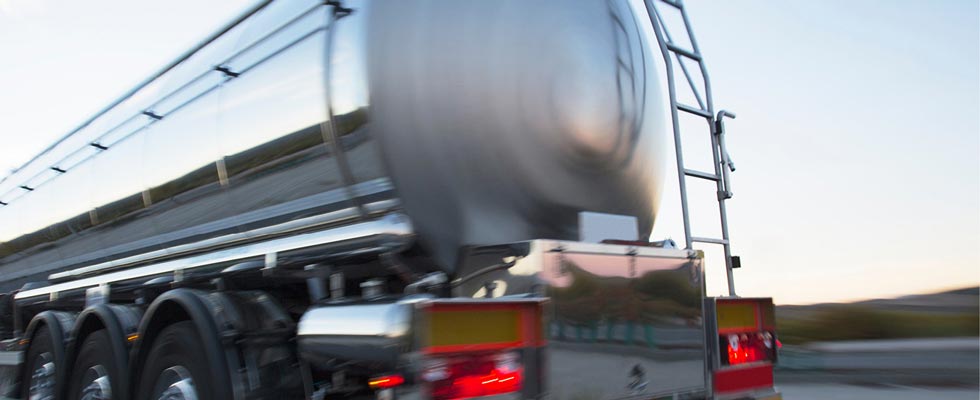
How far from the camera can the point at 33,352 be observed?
5461 mm

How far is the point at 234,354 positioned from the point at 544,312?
1.41m

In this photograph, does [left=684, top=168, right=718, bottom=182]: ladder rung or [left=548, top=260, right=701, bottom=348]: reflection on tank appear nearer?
[left=548, top=260, right=701, bottom=348]: reflection on tank

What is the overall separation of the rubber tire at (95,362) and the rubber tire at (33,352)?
2.37 ft

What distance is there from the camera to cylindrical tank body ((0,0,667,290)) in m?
2.82

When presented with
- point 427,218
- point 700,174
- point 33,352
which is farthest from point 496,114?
point 33,352

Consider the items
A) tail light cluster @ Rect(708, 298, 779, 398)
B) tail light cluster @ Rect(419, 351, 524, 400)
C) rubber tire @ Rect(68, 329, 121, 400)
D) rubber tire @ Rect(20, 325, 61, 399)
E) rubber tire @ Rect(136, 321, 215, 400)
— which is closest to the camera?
tail light cluster @ Rect(419, 351, 524, 400)

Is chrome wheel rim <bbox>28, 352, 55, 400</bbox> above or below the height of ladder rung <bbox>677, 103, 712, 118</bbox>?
below

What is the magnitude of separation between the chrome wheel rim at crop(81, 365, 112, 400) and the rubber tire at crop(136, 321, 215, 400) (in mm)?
459

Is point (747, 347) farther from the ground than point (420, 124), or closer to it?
closer to it

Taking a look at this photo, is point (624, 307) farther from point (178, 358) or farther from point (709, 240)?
point (178, 358)

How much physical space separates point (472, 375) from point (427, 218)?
0.63m

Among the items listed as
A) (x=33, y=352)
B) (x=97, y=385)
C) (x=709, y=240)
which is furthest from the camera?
(x=33, y=352)

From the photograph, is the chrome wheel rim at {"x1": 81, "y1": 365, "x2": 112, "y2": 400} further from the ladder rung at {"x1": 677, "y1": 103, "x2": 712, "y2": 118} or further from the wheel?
the ladder rung at {"x1": 677, "y1": 103, "x2": 712, "y2": 118}

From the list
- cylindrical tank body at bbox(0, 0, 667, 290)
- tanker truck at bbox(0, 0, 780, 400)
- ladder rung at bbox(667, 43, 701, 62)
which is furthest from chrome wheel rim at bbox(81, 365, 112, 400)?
ladder rung at bbox(667, 43, 701, 62)
